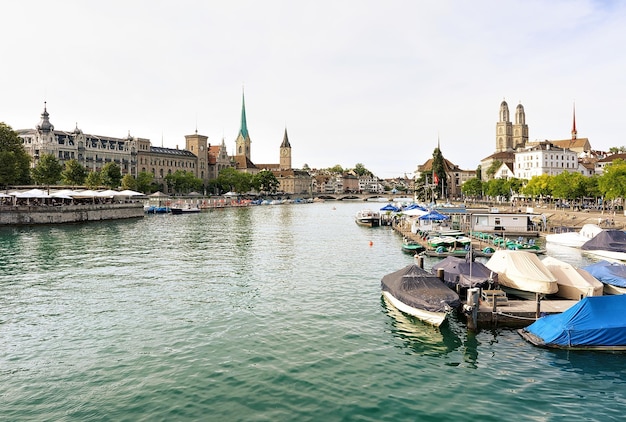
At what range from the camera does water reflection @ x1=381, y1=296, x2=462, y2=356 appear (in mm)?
20375

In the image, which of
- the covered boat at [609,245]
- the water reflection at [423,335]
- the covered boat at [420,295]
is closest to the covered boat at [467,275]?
the covered boat at [420,295]

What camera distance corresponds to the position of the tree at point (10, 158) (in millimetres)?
83750

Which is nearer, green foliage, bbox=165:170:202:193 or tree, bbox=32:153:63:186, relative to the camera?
tree, bbox=32:153:63:186

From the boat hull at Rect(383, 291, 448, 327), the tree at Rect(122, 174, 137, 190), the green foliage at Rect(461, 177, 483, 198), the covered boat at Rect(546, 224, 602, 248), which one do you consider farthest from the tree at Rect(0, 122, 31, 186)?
the green foliage at Rect(461, 177, 483, 198)

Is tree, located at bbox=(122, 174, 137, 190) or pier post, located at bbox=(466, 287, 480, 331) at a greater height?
tree, located at bbox=(122, 174, 137, 190)

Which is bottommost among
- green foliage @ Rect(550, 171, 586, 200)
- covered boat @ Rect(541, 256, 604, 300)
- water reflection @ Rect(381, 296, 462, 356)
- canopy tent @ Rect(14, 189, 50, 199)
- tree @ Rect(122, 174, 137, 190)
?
water reflection @ Rect(381, 296, 462, 356)

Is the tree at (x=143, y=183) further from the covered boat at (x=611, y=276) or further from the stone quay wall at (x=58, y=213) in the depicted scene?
the covered boat at (x=611, y=276)

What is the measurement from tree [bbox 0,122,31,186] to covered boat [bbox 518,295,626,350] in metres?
93.1

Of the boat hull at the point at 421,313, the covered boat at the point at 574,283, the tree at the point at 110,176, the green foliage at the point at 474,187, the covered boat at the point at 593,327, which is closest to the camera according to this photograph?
the covered boat at the point at 593,327

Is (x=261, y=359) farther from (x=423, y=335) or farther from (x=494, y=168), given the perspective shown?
(x=494, y=168)

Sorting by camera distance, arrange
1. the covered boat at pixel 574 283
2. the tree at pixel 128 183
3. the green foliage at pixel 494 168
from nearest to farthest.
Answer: the covered boat at pixel 574 283 < the tree at pixel 128 183 < the green foliage at pixel 494 168

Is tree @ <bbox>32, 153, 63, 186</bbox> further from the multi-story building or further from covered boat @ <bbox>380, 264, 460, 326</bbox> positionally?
the multi-story building

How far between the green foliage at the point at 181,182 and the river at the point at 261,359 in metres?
138

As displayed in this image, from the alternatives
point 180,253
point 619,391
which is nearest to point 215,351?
point 619,391
